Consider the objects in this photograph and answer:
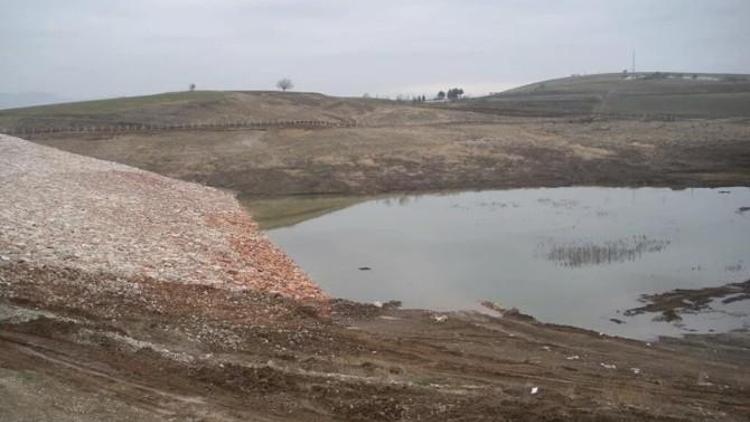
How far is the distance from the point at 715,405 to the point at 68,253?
547 inches

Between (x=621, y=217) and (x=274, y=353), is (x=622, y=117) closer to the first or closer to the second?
(x=621, y=217)

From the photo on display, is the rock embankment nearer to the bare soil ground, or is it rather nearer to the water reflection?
the water reflection

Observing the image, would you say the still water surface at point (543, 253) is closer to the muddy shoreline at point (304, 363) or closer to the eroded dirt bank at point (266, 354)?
the eroded dirt bank at point (266, 354)

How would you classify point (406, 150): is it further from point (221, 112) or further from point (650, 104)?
point (650, 104)

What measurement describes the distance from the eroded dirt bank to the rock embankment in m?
0.12

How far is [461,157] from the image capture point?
50.6 metres

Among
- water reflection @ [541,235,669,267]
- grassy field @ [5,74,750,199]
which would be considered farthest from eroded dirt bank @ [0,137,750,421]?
grassy field @ [5,74,750,199]

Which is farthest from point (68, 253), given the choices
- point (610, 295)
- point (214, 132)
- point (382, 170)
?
point (214, 132)

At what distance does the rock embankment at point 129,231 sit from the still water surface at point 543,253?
2197mm

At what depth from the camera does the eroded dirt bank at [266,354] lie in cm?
959

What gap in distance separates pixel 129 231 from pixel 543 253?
13.7 metres

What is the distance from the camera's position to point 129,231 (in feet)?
69.0

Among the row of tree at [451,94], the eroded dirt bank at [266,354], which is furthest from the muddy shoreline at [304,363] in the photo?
the row of tree at [451,94]

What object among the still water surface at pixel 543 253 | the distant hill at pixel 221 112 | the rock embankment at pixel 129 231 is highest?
the distant hill at pixel 221 112
